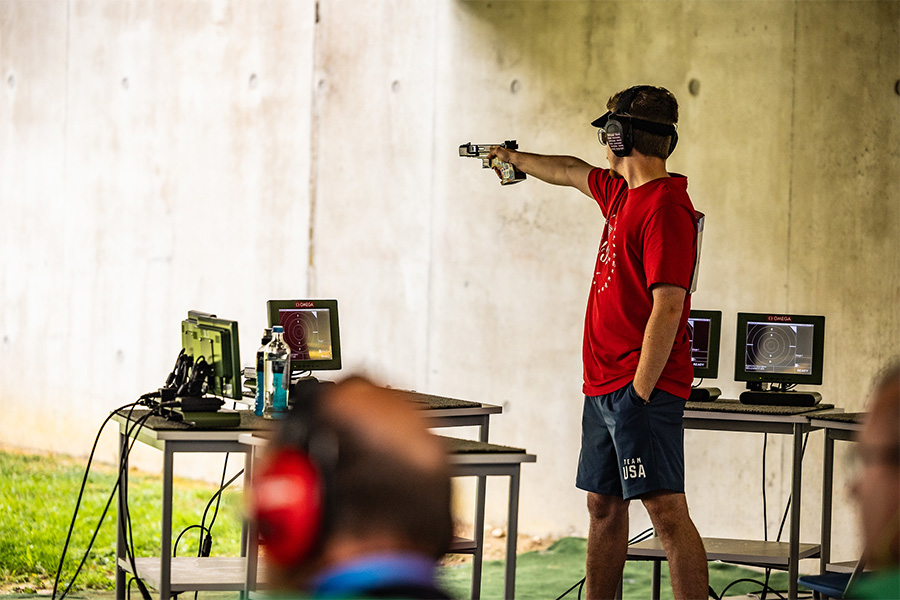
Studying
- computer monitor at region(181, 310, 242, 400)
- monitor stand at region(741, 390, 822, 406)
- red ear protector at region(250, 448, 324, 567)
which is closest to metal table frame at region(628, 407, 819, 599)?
monitor stand at region(741, 390, 822, 406)

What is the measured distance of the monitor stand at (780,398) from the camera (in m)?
4.16

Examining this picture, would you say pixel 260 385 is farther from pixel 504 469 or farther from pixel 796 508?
pixel 796 508

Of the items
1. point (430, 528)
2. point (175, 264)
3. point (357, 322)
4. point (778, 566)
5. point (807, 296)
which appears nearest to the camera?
point (430, 528)

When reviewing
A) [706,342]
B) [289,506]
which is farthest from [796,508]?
[289,506]

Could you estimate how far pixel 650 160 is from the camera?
11.0 feet

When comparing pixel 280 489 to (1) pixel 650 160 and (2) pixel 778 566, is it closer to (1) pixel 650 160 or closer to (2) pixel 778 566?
(1) pixel 650 160

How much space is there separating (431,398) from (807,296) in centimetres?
180

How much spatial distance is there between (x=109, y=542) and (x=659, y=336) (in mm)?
3528

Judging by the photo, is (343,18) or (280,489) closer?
(280,489)

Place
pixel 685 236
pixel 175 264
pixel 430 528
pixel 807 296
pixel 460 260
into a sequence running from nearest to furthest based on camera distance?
pixel 430 528 → pixel 685 236 → pixel 807 296 → pixel 460 260 → pixel 175 264

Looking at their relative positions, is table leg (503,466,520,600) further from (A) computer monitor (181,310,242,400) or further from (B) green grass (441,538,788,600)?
(B) green grass (441,538,788,600)

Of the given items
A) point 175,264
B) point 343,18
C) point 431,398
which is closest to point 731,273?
point 431,398

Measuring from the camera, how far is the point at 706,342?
431cm

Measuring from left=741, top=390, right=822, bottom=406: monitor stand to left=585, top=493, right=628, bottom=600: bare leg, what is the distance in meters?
1.05
